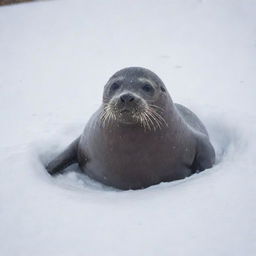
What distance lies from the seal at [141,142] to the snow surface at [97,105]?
0.18m

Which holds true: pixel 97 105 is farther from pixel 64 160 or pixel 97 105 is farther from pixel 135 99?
pixel 135 99

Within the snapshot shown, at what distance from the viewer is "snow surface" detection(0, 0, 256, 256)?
2826 mm

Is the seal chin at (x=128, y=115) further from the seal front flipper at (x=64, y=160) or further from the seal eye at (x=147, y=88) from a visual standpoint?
the seal front flipper at (x=64, y=160)

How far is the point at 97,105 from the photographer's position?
582 centimetres

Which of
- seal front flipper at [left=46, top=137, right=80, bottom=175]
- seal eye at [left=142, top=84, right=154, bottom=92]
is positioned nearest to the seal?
seal eye at [left=142, top=84, right=154, bottom=92]

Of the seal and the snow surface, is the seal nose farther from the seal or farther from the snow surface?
the snow surface

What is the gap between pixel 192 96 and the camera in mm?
5879

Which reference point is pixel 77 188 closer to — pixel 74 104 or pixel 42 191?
pixel 42 191

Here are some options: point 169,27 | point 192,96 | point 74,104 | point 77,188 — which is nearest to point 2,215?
point 77,188

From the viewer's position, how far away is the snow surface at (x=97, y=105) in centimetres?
283

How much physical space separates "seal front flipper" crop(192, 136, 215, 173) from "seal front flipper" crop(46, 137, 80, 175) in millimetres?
1139

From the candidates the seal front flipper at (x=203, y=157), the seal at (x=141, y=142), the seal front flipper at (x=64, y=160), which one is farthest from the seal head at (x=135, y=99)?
the seal front flipper at (x=64, y=160)

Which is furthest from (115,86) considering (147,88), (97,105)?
(97,105)

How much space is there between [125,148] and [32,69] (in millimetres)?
4338
